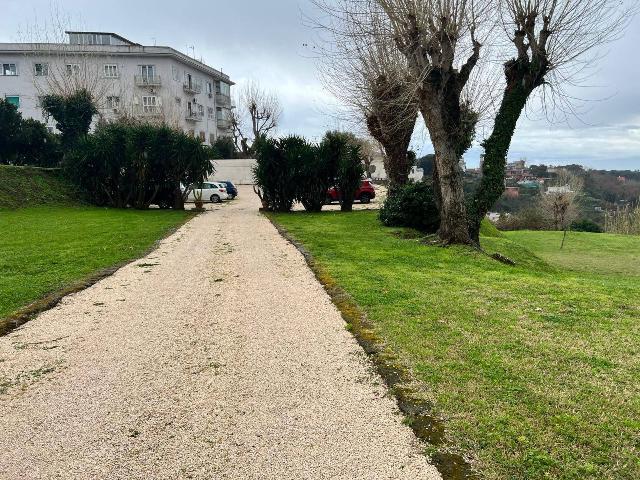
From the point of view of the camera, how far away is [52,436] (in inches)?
117

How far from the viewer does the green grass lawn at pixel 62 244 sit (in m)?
7.20

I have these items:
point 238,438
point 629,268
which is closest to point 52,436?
point 238,438

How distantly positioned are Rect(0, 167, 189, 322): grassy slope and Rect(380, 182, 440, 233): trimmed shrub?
7.36 m

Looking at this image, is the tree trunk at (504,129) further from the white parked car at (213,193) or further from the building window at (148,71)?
the building window at (148,71)

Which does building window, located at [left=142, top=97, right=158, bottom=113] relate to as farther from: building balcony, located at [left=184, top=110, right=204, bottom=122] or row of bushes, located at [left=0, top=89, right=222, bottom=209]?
row of bushes, located at [left=0, top=89, right=222, bottom=209]

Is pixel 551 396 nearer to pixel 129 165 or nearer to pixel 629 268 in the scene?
pixel 629 268

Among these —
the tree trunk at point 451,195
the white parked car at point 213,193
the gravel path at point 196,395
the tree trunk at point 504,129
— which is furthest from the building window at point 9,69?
the gravel path at point 196,395

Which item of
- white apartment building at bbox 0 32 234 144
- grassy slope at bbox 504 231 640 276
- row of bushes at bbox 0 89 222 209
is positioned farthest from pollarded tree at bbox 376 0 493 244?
white apartment building at bbox 0 32 234 144

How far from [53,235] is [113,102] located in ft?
127

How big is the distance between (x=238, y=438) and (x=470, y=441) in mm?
1307

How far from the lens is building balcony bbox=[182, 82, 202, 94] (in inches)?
2174

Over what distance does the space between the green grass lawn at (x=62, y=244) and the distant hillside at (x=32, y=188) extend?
89.5 inches

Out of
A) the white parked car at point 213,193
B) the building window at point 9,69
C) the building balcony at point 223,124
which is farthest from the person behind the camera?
the building balcony at point 223,124

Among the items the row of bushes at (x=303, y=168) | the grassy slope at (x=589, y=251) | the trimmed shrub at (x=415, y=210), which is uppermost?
the row of bushes at (x=303, y=168)
